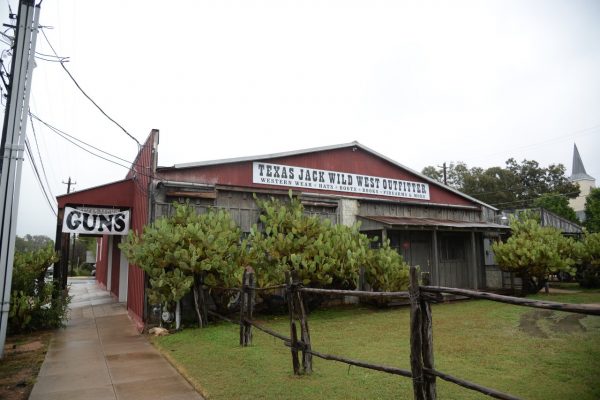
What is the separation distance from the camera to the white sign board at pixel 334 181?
12336 millimetres

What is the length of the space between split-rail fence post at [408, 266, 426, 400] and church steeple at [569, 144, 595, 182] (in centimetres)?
7465

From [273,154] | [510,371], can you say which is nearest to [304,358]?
[510,371]

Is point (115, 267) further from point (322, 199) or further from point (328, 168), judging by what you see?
point (328, 168)

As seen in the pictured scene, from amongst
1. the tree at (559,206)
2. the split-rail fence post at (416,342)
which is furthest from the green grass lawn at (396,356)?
the tree at (559,206)

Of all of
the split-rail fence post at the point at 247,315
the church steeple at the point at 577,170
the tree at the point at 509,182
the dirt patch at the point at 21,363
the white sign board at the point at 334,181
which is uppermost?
the church steeple at the point at 577,170

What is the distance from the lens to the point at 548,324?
822 centimetres

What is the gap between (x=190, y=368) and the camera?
6.04 m

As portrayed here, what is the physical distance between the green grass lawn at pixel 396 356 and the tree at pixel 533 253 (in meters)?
3.35

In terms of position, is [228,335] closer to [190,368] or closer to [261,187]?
[190,368]

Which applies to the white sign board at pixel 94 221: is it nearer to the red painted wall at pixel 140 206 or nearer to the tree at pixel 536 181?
the red painted wall at pixel 140 206

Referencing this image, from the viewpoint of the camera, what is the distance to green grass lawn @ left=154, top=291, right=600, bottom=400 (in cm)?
475

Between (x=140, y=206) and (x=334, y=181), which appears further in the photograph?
(x=334, y=181)

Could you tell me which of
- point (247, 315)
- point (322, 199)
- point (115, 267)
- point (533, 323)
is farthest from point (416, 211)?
point (115, 267)

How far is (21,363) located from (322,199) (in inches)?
342
